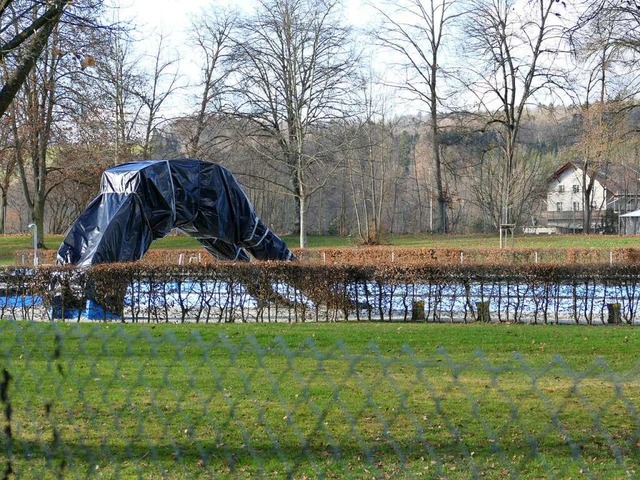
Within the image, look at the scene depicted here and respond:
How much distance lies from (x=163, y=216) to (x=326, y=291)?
14.7 ft

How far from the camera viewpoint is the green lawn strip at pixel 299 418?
217 inches

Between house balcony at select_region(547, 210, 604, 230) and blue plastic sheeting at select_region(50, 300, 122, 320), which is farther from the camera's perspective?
house balcony at select_region(547, 210, 604, 230)

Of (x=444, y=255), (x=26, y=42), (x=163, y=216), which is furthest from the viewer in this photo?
(x=444, y=255)

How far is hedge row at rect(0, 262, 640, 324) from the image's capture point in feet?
48.1

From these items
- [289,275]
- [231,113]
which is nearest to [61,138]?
[231,113]

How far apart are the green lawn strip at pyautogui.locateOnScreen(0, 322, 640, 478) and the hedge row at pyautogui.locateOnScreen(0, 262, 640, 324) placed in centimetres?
428

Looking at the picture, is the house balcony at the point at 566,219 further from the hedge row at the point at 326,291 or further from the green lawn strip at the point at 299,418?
the green lawn strip at the point at 299,418

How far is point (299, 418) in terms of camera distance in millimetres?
6891

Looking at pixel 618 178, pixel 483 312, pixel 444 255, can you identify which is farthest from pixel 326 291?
pixel 618 178

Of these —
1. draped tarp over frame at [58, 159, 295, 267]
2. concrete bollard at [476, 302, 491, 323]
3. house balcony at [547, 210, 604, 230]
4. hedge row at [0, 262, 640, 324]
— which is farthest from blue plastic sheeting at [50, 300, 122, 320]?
Result: house balcony at [547, 210, 604, 230]

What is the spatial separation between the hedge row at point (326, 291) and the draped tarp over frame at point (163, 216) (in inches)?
41.8

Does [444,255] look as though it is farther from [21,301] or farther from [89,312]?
[21,301]

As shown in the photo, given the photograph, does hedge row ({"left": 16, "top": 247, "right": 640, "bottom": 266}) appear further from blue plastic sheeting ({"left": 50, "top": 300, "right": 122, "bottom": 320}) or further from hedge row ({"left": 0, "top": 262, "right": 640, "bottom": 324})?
blue plastic sheeting ({"left": 50, "top": 300, "right": 122, "bottom": 320})

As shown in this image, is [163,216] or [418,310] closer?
[418,310]
